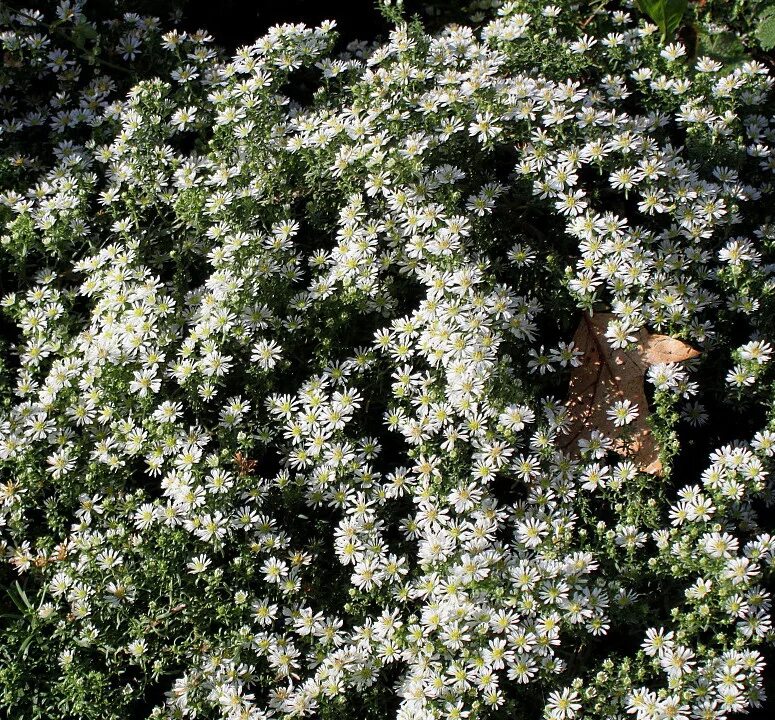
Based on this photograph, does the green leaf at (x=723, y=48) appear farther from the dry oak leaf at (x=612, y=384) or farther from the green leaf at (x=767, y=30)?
the dry oak leaf at (x=612, y=384)

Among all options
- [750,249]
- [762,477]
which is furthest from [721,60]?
[762,477]

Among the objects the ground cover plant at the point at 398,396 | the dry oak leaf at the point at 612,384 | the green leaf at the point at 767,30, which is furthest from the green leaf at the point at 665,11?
the dry oak leaf at the point at 612,384

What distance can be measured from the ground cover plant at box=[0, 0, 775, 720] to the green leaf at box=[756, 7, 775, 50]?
0.91 feet

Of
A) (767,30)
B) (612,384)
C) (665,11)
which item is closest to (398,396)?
(612,384)

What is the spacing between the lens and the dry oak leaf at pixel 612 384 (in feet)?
12.1

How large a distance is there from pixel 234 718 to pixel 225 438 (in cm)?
103

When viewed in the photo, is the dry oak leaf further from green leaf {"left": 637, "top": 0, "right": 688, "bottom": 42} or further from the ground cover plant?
green leaf {"left": 637, "top": 0, "right": 688, "bottom": 42}

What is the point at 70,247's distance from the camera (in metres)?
4.33

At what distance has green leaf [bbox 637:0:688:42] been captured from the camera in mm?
4750

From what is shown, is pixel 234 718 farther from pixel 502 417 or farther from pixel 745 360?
pixel 745 360

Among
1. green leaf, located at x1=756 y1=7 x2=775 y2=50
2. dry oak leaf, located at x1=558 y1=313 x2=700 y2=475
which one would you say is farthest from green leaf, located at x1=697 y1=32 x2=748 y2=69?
dry oak leaf, located at x1=558 y1=313 x2=700 y2=475

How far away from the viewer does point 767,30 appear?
4781 mm

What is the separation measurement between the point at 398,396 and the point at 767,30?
113 inches

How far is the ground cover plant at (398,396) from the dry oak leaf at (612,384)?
15 millimetres
